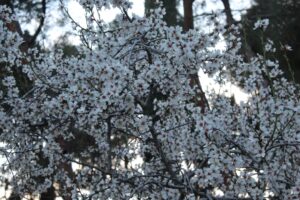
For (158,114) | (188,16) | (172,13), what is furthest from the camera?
(172,13)

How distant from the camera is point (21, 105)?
13.2 ft

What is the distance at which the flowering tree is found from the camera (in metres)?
3.22

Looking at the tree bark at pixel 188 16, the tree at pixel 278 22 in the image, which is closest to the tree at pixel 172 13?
the tree at pixel 278 22

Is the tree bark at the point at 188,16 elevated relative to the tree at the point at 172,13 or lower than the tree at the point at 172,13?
lower

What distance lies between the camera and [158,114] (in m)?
3.81

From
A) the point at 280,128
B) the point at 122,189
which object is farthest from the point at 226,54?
the point at 122,189

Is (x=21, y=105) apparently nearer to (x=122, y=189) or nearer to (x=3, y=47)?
(x=3, y=47)

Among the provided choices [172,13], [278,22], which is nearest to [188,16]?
[172,13]

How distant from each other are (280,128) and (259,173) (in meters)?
0.41

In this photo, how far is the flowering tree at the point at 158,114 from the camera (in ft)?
10.6

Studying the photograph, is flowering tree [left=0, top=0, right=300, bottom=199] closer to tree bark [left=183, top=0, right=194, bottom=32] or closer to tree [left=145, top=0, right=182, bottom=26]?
tree bark [left=183, top=0, right=194, bottom=32]

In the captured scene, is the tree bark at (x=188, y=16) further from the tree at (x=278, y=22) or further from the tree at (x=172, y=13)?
the tree at (x=172, y=13)

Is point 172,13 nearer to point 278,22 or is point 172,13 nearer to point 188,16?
point 278,22

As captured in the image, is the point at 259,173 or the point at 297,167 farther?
the point at 297,167
